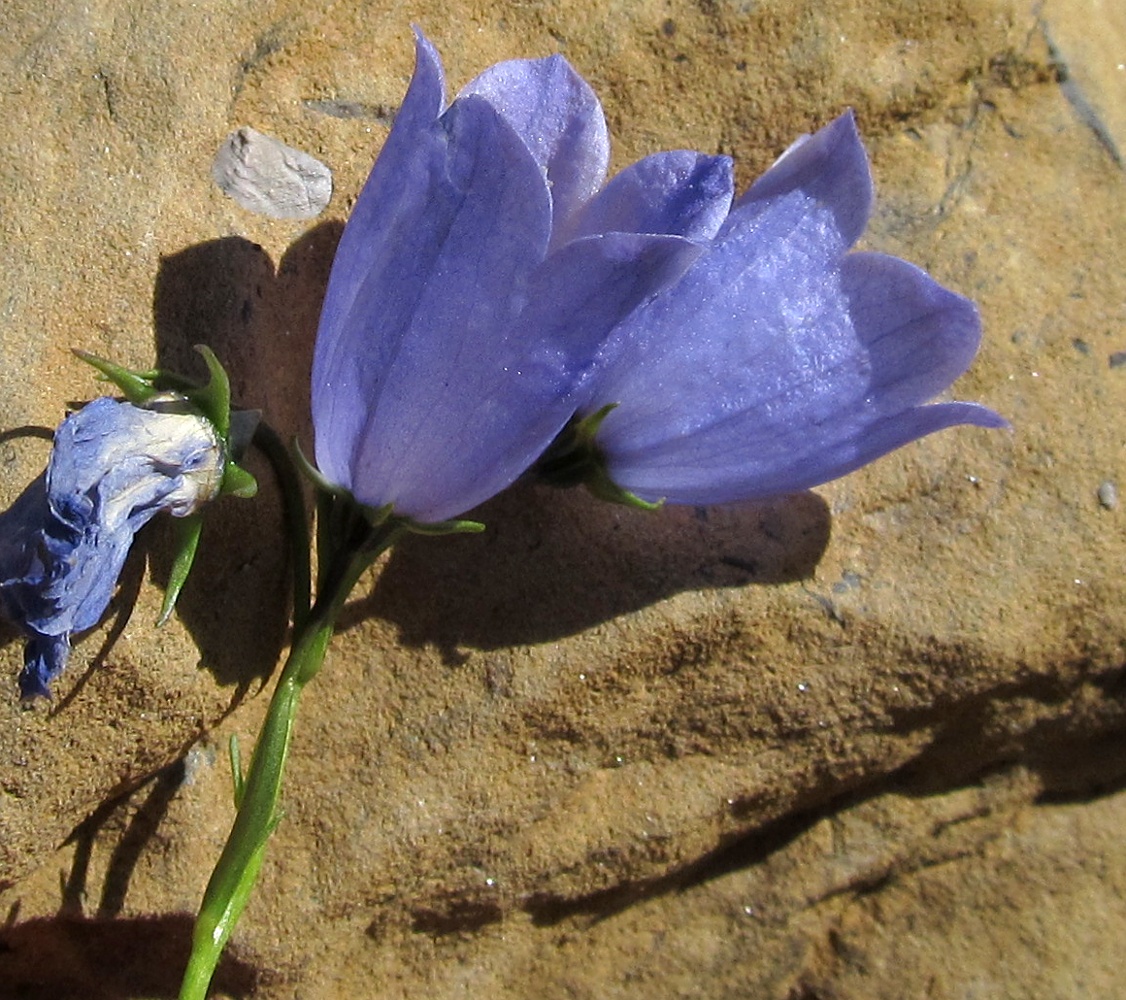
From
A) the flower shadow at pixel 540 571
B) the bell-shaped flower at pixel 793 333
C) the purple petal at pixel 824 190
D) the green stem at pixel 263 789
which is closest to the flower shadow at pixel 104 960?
the green stem at pixel 263 789

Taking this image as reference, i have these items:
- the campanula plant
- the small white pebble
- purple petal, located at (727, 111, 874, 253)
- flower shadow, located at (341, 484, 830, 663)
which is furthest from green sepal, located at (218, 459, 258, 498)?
purple petal, located at (727, 111, 874, 253)

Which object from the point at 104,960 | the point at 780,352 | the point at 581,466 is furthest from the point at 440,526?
the point at 104,960

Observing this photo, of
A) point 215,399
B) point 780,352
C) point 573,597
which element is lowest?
point 573,597

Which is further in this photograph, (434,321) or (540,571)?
(540,571)

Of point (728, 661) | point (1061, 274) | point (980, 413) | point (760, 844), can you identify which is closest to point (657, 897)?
point (760, 844)

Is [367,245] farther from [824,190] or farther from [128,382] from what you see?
[824,190]

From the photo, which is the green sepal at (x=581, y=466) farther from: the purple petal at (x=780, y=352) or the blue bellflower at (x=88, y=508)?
the blue bellflower at (x=88, y=508)
